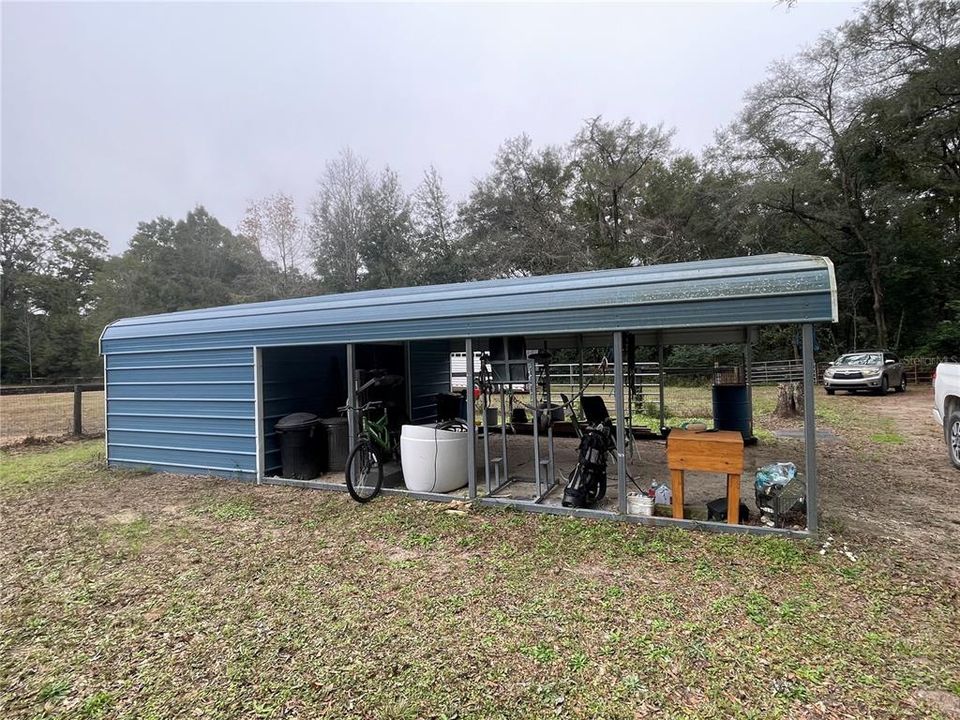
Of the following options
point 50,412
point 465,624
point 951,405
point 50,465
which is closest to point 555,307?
point 465,624

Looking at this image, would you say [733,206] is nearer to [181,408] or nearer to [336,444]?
[336,444]

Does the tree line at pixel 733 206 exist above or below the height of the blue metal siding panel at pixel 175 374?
above

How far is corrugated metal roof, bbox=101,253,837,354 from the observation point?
144 inches

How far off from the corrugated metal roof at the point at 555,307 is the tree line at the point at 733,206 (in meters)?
17.4

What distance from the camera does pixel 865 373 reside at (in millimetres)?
14078

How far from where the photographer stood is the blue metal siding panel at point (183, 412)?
6297 mm

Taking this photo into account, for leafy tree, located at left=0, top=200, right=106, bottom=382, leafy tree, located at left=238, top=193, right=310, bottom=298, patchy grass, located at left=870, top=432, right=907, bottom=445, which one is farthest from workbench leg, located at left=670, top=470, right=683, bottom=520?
leafy tree, located at left=0, top=200, right=106, bottom=382

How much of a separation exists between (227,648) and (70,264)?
1940 inches

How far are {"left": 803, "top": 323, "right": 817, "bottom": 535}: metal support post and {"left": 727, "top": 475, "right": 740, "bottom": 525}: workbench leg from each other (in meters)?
0.48

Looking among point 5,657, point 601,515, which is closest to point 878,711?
point 601,515

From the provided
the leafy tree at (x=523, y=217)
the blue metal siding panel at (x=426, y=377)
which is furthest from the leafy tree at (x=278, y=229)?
the blue metal siding panel at (x=426, y=377)

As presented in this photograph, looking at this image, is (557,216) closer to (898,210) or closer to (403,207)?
(403,207)

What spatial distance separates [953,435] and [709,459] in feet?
14.1

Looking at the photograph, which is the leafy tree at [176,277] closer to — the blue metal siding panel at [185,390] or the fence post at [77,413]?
the fence post at [77,413]
